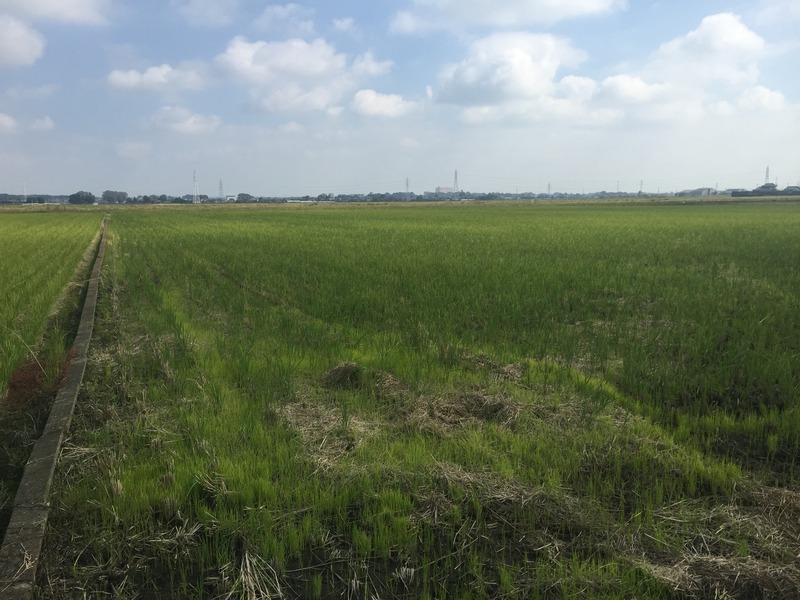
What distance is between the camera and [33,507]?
294 cm

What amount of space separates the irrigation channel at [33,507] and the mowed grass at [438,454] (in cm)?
9

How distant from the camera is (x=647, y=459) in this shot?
3.54 metres

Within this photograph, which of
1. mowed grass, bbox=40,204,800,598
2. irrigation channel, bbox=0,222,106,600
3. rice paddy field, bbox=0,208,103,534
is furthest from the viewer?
rice paddy field, bbox=0,208,103,534

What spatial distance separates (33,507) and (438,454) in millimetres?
2432

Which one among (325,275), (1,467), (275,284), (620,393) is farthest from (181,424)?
(325,275)

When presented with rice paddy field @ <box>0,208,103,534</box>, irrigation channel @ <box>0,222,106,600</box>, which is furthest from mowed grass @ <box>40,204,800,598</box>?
rice paddy field @ <box>0,208,103,534</box>

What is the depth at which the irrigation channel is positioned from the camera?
238 cm

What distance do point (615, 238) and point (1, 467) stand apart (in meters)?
20.5

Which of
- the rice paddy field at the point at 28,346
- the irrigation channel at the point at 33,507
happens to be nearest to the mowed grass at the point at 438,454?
the irrigation channel at the point at 33,507

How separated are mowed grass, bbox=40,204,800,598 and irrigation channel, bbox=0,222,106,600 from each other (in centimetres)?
9

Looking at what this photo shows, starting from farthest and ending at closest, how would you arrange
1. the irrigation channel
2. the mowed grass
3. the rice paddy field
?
the rice paddy field
the mowed grass
the irrigation channel

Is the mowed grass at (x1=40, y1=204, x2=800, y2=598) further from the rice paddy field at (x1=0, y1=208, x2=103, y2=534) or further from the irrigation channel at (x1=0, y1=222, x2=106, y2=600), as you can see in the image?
the rice paddy field at (x1=0, y1=208, x2=103, y2=534)

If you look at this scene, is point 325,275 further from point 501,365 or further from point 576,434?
point 576,434

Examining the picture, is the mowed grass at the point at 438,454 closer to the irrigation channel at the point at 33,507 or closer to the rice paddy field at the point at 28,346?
the irrigation channel at the point at 33,507
